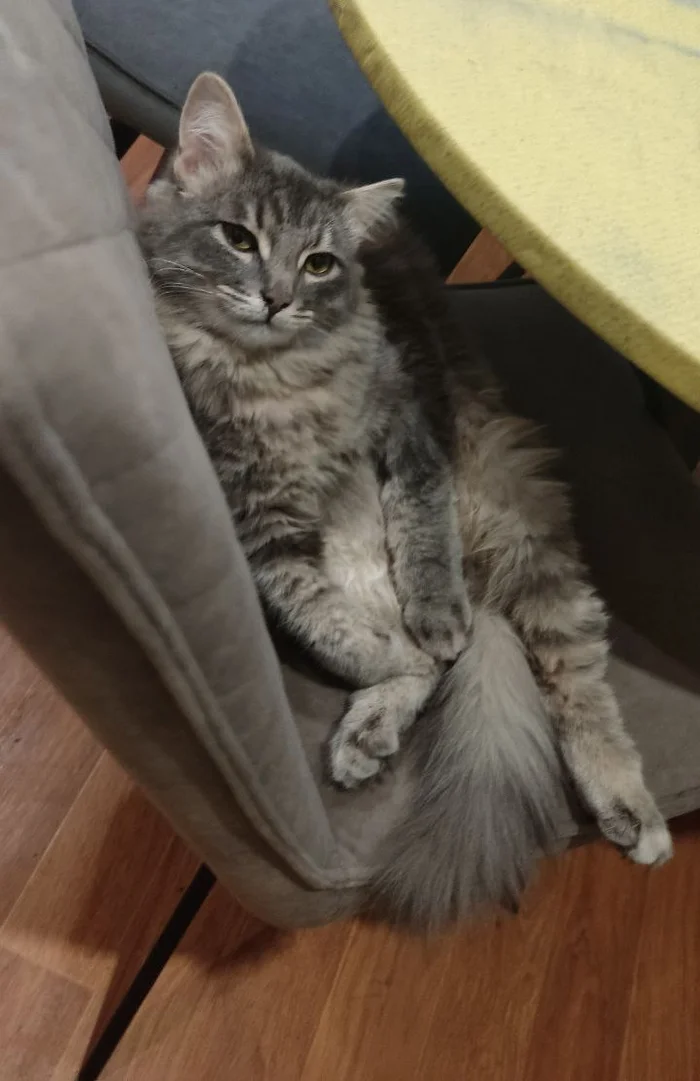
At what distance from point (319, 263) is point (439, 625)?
1.34 feet

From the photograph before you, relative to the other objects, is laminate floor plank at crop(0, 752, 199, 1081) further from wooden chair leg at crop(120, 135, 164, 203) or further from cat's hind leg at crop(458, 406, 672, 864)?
wooden chair leg at crop(120, 135, 164, 203)

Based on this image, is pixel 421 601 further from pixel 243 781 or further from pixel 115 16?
pixel 115 16

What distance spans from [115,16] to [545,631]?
0.90 meters

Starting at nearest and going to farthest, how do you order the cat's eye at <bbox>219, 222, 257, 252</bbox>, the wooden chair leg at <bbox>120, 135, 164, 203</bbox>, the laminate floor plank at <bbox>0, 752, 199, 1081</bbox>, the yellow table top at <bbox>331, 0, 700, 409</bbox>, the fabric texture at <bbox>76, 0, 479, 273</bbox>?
the yellow table top at <bbox>331, 0, 700, 409</bbox>
the cat's eye at <bbox>219, 222, 257, 252</bbox>
the fabric texture at <bbox>76, 0, 479, 273</bbox>
the laminate floor plank at <bbox>0, 752, 199, 1081</bbox>
the wooden chair leg at <bbox>120, 135, 164, 203</bbox>

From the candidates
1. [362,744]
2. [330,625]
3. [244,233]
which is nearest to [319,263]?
[244,233]

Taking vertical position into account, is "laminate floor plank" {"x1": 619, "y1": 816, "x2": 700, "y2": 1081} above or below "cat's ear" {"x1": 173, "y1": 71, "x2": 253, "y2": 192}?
below

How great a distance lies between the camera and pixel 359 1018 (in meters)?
1.12

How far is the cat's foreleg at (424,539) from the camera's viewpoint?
838mm

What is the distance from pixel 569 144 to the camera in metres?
0.49

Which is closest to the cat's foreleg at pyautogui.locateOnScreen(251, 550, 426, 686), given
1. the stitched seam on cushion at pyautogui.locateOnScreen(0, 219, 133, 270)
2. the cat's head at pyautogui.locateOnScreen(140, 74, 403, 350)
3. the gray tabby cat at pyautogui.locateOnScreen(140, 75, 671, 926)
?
the gray tabby cat at pyautogui.locateOnScreen(140, 75, 671, 926)

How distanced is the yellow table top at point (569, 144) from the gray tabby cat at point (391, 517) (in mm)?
300

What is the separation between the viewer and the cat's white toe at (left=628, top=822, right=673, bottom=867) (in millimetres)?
776

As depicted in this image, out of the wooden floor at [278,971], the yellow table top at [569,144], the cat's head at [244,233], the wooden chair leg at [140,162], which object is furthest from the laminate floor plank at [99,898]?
the wooden chair leg at [140,162]

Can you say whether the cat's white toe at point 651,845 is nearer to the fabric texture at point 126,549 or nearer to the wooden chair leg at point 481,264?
the fabric texture at point 126,549
